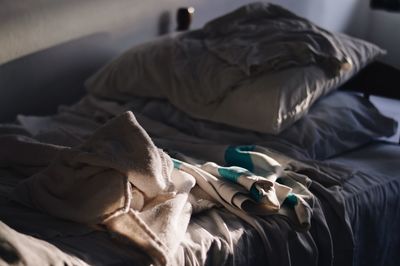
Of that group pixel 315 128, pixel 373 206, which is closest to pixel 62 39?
pixel 315 128

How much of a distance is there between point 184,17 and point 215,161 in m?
0.80

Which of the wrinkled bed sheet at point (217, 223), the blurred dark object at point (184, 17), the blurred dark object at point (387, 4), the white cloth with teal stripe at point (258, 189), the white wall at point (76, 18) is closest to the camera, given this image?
the wrinkled bed sheet at point (217, 223)

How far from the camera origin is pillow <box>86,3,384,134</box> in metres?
1.81

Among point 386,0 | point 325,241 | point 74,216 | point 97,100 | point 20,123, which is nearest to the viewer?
point 74,216

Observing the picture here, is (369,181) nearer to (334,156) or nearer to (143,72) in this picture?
(334,156)

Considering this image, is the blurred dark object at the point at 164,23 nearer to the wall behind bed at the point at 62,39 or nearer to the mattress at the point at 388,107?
the wall behind bed at the point at 62,39

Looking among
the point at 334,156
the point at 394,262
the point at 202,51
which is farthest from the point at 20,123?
the point at 394,262

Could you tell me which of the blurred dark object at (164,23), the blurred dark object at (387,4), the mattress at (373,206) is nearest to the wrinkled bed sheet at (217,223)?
the mattress at (373,206)

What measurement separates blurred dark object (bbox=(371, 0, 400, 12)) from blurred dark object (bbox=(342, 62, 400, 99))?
26.3 inches

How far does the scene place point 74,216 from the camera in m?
1.30

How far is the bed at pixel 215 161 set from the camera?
4.24 feet

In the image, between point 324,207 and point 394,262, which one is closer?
point 324,207

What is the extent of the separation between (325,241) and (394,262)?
1.26 feet

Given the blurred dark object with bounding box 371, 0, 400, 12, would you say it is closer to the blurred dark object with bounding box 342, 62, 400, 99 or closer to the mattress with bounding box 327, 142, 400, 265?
the blurred dark object with bounding box 342, 62, 400, 99
